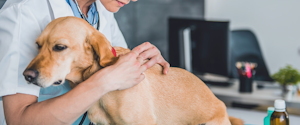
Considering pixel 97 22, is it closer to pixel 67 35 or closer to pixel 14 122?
pixel 67 35

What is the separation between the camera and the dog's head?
0.81 metres

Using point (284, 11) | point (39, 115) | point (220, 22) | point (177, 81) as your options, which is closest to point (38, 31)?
point (39, 115)

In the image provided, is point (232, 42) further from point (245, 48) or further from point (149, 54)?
point (149, 54)

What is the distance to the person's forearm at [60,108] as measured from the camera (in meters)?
0.78

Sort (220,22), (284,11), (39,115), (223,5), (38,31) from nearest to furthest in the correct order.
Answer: (39,115) → (38,31) → (220,22) → (284,11) → (223,5)

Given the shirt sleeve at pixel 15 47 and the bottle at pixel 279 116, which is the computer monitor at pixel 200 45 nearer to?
the bottle at pixel 279 116

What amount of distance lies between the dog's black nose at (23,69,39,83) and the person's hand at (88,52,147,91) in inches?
6.2

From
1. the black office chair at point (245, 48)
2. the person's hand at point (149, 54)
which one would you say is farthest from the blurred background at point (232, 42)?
the person's hand at point (149, 54)

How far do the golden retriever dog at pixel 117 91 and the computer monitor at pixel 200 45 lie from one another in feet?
3.45

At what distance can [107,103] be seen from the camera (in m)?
0.93

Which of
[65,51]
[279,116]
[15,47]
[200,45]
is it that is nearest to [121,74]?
[65,51]

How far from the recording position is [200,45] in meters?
2.20

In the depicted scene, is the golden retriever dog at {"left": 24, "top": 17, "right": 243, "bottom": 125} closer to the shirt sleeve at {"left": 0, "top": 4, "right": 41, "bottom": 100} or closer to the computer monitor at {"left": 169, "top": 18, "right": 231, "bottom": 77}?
the shirt sleeve at {"left": 0, "top": 4, "right": 41, "bottom": 100}

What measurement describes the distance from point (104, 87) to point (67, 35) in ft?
0.73
